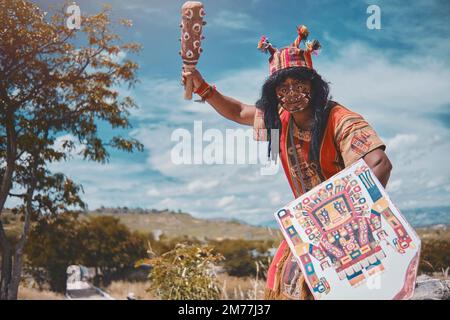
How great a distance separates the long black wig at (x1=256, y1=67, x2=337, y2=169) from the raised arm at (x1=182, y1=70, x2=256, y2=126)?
0.21 m

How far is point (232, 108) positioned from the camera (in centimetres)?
329

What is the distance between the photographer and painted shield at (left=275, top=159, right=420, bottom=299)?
2.30 meters

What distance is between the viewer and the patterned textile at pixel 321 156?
261 centimetres

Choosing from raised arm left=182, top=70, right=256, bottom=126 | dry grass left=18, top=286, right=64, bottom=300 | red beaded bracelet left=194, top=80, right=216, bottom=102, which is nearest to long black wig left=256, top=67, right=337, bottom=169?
raised arm left=182, top=70, right=256, bottom=126

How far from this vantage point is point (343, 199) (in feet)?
8.09

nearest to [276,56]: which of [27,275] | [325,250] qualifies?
[325,250]

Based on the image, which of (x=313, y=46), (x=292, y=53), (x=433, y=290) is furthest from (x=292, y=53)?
(x=433, y=290)

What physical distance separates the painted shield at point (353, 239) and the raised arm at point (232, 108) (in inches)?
35.6

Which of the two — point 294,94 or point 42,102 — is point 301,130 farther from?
point 42,102

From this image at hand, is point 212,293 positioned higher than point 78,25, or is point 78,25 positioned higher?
point 78,25

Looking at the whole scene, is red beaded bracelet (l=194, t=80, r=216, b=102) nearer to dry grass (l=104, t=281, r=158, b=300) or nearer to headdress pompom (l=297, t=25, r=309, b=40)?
headdress pompom (l=297, t=25, r=309, b=40)

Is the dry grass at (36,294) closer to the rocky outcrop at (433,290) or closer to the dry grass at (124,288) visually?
the dry grass at (124,288)
